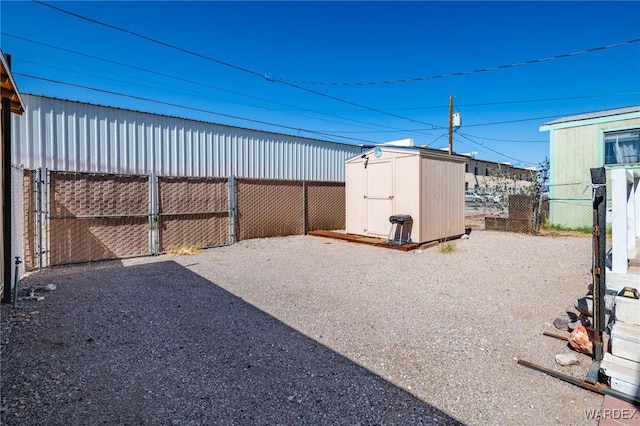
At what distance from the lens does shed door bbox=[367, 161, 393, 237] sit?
31.5 ft

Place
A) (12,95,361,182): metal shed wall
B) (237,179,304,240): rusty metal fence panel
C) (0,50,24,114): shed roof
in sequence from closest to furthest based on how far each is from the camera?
(0,50,24,114): shed roof
(12,95,361,182): metal shed wall
(237,179,304,240): rusty metal fence panel

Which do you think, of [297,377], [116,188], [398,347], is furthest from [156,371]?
[116,188]

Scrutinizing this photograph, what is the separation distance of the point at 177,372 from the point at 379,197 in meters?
7.85

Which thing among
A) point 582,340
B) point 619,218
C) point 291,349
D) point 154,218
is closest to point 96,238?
point 154,218

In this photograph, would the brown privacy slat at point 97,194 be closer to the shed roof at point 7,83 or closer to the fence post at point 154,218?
the fence post at point 154,218

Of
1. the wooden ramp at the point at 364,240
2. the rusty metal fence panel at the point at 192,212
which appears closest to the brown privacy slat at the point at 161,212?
the rusty metal fence panel at the point at 192,212

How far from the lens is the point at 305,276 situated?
5.92 m

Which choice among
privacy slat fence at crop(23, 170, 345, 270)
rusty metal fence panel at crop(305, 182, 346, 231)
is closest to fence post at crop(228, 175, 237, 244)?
privacy slat fence at crop(23, 170, 345, 270)

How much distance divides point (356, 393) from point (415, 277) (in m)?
3.65

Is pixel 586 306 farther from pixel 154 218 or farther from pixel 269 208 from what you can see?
pixel 269 208

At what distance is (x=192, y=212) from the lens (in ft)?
28.0

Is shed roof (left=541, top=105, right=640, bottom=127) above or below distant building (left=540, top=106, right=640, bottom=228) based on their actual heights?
above

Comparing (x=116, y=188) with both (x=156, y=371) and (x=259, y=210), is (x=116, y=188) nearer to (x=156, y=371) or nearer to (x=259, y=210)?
(x=259, y=210)

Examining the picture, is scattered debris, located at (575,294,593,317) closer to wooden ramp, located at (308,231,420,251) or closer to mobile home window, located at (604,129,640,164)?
wooden ramp, located at (308,231,420,251)
